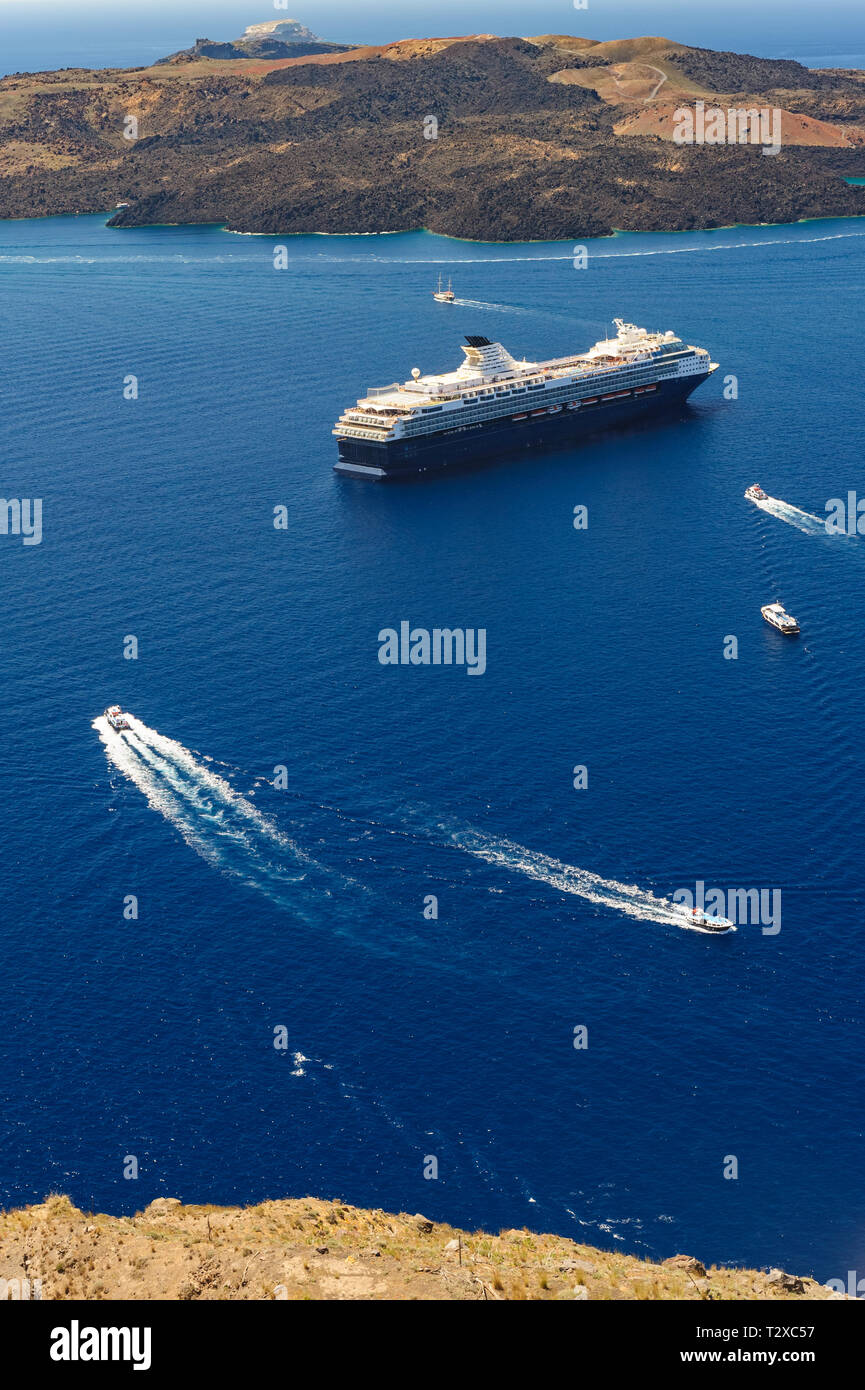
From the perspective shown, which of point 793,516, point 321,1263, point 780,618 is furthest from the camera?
point 793,516

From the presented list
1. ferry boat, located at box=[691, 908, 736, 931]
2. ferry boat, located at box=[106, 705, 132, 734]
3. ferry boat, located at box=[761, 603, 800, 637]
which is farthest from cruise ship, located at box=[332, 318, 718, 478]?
ferry boat, located at box=[691, 908, 736, 931]

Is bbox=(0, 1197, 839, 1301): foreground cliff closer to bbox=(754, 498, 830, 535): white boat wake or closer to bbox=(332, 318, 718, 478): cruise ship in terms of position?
bbox=(754, 498, 830, 535): white boat wake

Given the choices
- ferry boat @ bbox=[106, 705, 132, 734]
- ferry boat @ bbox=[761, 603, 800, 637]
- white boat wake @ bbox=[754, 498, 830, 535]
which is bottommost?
ferry boat @ bbox=[106, 705, 132, 734]

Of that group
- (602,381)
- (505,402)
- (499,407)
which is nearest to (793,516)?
(505,402)

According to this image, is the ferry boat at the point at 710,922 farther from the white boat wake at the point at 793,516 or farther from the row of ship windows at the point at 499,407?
the row of ship windows at the point at 499,407

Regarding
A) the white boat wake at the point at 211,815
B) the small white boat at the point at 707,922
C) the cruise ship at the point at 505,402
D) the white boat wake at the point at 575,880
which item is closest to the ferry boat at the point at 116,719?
the white boat wake at the point at 211,815

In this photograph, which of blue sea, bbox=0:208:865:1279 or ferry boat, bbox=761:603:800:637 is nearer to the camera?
blue sea, bbox=0:208:865:1279

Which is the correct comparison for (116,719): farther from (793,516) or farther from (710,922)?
(793,516)
